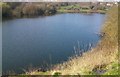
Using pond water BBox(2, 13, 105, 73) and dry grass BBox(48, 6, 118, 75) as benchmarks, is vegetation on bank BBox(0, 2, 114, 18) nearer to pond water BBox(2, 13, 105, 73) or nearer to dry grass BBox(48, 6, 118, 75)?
pond water BBox(2, 13, 105, 73)

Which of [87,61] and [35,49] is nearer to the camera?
[87,61]

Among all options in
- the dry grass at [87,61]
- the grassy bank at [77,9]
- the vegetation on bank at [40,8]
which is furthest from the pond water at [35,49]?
the grassy bank at [77,9]

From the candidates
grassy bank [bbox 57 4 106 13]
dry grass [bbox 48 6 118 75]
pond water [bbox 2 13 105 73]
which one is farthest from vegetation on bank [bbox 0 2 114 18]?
dry grass [bbox 48 6 118 75]

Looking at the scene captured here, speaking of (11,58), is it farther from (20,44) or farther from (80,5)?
(80,5)

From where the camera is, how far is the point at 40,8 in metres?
47.3

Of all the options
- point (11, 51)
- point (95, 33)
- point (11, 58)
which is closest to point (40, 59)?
point (11, 58)

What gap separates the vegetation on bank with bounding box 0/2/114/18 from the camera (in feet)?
140

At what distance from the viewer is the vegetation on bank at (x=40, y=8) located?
4255 cm

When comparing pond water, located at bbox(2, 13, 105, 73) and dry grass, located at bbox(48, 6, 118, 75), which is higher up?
dry grass, located at bbox(48, 6, 118, 75)

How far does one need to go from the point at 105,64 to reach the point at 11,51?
11.8m

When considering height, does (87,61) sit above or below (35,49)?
above

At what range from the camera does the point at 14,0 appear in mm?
44188

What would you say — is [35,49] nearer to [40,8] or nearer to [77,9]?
[40,8]

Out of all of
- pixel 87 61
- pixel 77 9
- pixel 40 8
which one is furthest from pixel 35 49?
pixel 77 9
